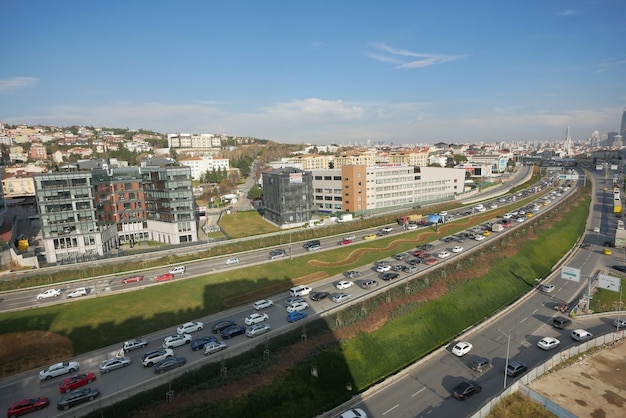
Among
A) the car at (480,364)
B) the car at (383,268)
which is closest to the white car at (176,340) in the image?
the car at (480,364)

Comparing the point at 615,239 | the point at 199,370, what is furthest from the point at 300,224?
the point at 615,239

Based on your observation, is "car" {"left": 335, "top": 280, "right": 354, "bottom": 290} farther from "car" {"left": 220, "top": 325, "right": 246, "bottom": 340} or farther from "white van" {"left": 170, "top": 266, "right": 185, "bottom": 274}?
"white van" {"left": 170, "top": 266, "right": 185, "bottom": 274}

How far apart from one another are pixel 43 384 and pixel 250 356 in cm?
1778

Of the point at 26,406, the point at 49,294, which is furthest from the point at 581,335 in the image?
the point at 49,294

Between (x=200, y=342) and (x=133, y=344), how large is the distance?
6795 mm

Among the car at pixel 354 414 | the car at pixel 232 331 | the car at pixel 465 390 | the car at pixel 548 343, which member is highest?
the car at pixel 232 331

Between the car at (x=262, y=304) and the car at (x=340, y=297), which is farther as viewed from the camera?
the car at (x=340, y=297)

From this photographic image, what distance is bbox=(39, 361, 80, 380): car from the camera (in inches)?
1220

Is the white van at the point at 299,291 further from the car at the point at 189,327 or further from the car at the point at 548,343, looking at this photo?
the car at the point at 548,343

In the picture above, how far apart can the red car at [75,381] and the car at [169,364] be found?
17.2 ft

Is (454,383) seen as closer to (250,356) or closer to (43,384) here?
(250,356)

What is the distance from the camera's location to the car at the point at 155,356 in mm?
32188

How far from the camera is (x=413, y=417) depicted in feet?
95.6

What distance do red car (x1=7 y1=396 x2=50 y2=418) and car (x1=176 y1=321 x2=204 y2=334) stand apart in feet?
41.7
